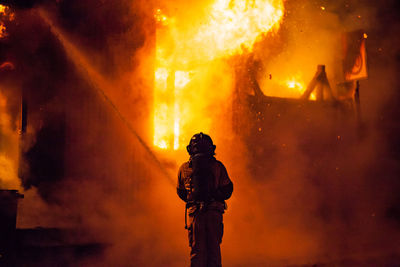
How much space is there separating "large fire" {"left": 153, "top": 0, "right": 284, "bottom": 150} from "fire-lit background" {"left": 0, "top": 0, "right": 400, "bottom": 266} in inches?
1.0

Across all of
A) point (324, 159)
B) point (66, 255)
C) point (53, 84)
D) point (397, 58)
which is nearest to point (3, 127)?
point (53, 84)

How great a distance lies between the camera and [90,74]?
29.3 ft

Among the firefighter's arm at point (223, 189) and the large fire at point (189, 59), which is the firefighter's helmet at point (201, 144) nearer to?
the firefighter's arm at point (223, 189)

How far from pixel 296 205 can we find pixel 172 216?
3393 mm

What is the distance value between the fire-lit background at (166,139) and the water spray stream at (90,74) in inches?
0.9

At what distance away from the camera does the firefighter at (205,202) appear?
17.3ft

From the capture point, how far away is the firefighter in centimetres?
526

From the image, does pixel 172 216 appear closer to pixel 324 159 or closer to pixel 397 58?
pixel 324 159

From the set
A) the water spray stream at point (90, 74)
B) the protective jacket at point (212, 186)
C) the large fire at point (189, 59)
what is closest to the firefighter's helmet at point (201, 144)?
the protective jacket at point (212, 186)

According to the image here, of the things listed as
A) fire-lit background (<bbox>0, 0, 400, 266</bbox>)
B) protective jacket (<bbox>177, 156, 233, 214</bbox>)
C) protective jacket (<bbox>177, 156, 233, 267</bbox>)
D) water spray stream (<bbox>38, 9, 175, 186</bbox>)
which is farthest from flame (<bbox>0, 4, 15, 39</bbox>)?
protective jacket (<bbox>177, 156, 233, 267</bbox>)

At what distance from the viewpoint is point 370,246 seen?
945cm

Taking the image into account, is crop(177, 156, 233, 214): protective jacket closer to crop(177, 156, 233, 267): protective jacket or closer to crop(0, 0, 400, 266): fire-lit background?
crop(177, 156, 233, 267): protective jacket

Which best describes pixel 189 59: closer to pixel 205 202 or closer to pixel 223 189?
pixel 223 189

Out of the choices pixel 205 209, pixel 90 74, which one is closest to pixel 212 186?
pixel 205 209
